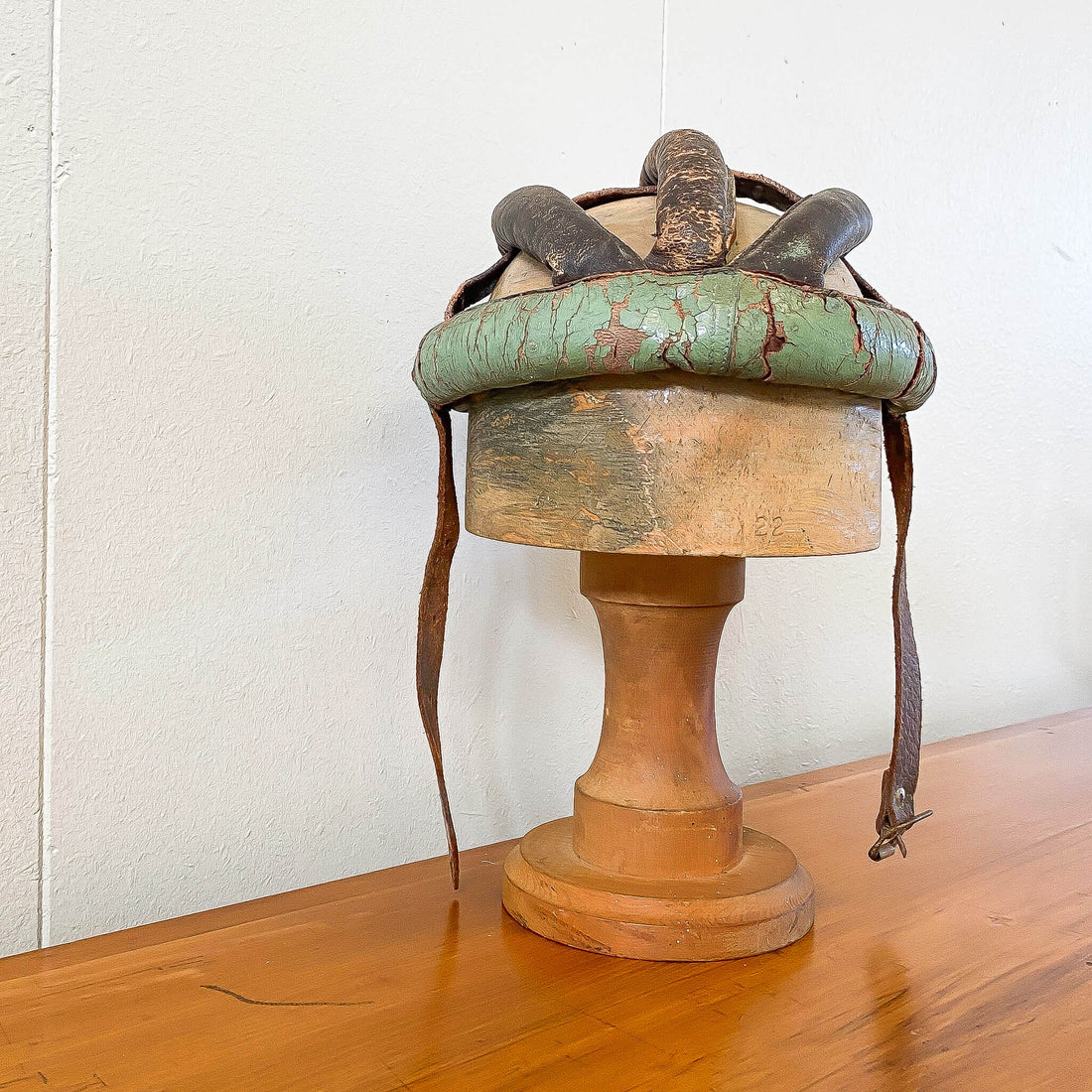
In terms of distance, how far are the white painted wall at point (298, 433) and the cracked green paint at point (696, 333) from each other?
0.27 meters

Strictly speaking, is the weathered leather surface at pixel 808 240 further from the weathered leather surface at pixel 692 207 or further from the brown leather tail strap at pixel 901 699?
the brown leather tail strap at pixel 901 699

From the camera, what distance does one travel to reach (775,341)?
55cm

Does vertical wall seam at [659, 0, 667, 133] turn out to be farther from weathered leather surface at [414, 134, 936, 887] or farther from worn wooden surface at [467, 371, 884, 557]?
worn wooden surface at [467, 371, 884, 557]

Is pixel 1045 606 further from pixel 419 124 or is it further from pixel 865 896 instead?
pixel 419 124

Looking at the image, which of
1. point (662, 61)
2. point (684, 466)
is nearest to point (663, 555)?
point (684, 466)

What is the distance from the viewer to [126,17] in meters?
0.73

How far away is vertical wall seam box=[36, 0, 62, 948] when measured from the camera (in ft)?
2.29

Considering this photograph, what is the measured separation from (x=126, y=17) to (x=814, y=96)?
0.77 m

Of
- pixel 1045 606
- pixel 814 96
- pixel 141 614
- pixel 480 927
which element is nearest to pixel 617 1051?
pixel 480 927

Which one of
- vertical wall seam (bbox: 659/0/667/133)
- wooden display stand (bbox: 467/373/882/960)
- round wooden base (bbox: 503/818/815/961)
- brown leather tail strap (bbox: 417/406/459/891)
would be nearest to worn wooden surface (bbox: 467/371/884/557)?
wooden display stand (bbox: 467/373/882/960)

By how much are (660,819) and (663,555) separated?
0.64 feet

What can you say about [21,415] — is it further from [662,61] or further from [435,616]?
[662,61]

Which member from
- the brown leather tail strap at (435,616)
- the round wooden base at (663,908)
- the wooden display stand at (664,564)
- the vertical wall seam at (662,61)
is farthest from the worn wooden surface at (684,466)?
the vertical wall seam at (662,61)

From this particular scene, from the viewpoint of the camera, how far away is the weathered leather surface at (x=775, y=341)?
551mm
